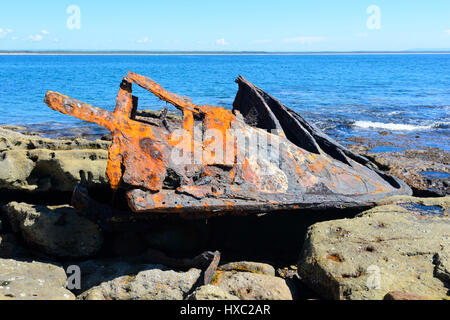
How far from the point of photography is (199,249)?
391 centimetres

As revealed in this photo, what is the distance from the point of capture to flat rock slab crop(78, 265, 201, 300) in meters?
3.07

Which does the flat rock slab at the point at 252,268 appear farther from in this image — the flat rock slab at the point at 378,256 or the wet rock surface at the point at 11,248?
the wet rock surface at the point at 11,248

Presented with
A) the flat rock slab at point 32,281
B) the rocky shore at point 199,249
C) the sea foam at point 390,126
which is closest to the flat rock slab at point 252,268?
the rocky shore at point 199,249

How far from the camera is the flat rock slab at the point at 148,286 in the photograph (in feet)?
10.1

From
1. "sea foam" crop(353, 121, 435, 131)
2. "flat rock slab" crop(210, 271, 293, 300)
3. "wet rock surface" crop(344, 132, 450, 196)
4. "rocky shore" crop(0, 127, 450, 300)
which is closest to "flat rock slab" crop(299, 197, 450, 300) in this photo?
"rocky shore" crop(0, 127, 450, 300)

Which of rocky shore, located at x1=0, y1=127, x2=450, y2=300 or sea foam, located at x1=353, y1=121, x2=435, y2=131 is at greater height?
sea foam, located at x1=353, y1=121, x2=435, y2=131

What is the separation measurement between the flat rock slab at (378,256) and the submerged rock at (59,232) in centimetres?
210

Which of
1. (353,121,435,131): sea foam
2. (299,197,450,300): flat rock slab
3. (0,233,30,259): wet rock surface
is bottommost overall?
(0,233,30,259): wet rock surface

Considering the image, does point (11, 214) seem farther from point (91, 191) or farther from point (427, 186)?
point (427, 186)

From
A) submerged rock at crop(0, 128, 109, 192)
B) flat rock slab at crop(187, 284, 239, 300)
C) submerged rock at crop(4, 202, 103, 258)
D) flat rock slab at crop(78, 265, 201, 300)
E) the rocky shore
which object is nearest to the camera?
flat rock slab at crop(187, 284, 239, 300)

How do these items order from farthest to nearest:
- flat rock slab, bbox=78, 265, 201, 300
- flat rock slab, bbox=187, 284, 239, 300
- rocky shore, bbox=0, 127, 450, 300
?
flat rock slab, bbox=78, 265, 201, 300, rocky shore, bbox=0, 127, 450, 300, flat rock slab, bbox=187, 284, 239, 300

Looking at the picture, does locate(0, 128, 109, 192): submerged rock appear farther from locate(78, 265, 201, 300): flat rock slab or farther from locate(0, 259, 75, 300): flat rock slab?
locate(78, 265, 201, 300): flat rock slab

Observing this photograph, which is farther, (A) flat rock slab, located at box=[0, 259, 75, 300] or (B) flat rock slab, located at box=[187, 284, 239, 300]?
(A) flat rock slab, located at box=[0, 259, 75, 300]
